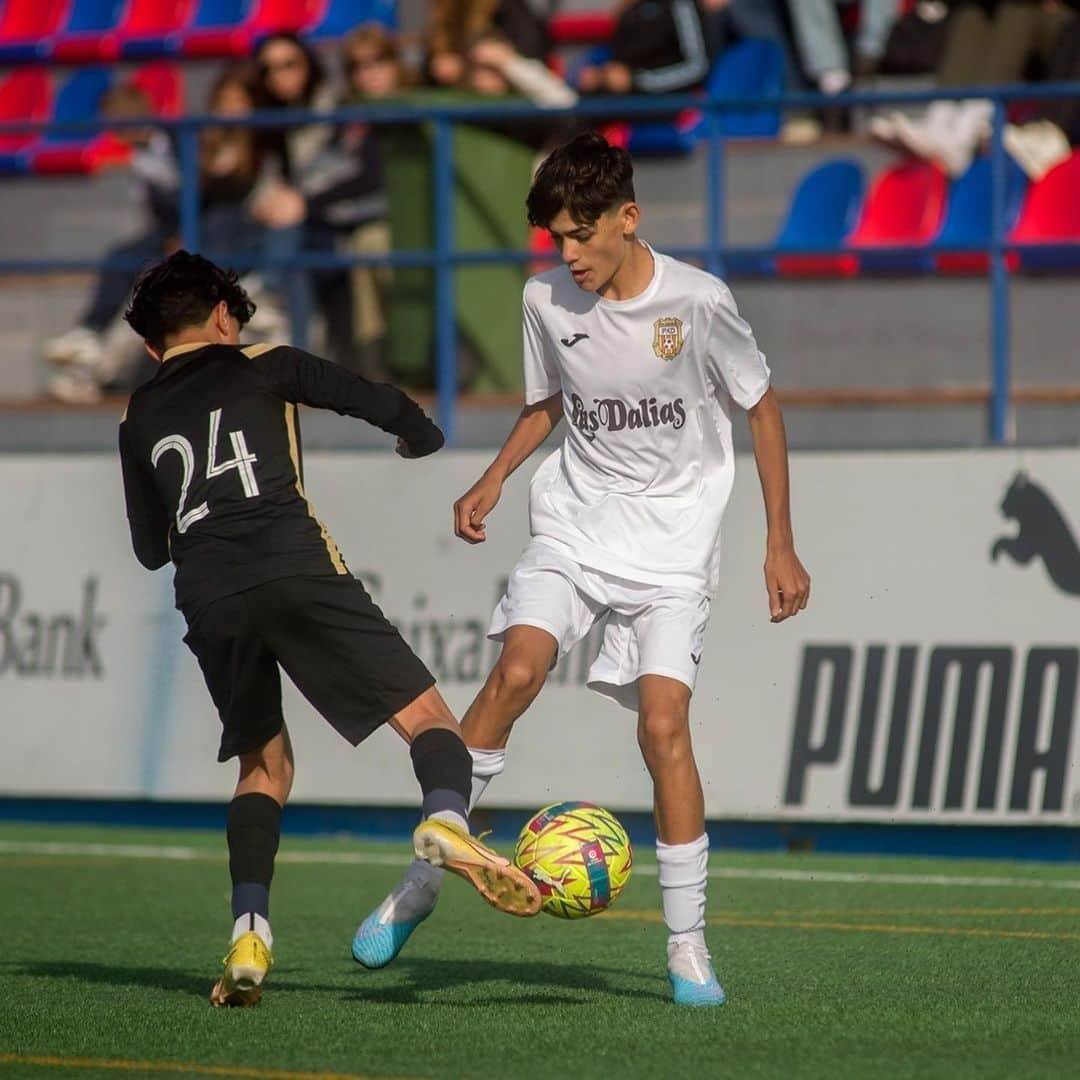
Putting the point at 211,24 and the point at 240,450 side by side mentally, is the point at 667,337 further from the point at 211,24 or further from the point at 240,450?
the point at 211,24

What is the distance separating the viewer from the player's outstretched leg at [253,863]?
6.01m

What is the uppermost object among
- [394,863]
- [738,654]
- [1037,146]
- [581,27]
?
[581,27]

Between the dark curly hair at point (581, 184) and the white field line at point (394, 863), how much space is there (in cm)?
370

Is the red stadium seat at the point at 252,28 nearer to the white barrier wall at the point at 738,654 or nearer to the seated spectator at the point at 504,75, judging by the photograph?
the seated spectator at the point at 504,75

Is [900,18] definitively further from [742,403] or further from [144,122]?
[742,403]

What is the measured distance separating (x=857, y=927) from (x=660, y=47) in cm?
712

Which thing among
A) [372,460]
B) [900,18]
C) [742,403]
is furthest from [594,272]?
[900,18]

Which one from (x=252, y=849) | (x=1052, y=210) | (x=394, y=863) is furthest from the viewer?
(x=1052, y=210)

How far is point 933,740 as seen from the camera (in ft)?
31.4

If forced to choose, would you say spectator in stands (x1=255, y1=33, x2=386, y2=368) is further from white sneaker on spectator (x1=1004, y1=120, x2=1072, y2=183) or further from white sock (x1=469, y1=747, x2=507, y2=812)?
white sock (x1=469, y1=747, x2=507, y2=812)

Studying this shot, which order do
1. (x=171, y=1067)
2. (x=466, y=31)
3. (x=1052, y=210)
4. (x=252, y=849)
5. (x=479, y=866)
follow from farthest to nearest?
(x=466, y=31) → (x=1052, y=210) → (x=252, y=849) → (x=479, y=866) → (x=171, y=1067)

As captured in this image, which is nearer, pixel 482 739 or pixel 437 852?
pixel 437 852

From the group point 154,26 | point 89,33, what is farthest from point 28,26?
point 154,26

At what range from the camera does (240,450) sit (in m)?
6.30
